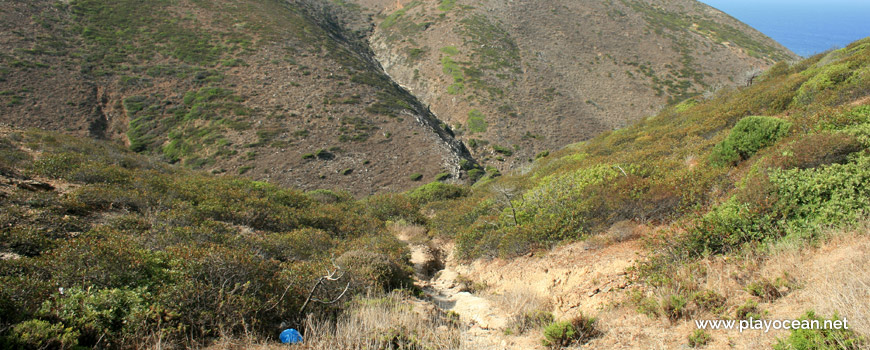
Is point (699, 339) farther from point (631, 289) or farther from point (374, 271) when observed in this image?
point (374, 271)

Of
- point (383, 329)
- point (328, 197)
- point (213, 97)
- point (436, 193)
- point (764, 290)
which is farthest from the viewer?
point (213, 97)

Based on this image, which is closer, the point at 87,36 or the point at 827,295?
the point at 827,295

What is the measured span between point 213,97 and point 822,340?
1282 inches

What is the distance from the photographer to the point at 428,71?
143 feet

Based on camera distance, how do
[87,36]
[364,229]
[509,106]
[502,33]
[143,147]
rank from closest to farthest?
[364,229] → [143,147] → [87,36] → [509,106] → [502,33]

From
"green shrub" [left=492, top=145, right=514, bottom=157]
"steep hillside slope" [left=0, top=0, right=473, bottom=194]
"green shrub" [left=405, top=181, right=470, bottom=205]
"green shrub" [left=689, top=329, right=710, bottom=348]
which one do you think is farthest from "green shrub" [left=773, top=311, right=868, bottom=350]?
"green shrub" [left=492, top=145, right=514, bottom=157]

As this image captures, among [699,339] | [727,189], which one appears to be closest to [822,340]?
[699,339]

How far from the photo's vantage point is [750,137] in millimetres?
6910

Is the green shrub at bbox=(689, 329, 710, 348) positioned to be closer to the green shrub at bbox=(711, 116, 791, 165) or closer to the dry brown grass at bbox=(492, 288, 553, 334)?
the dry brown grass at bbox=(492, 288, 553, 334)

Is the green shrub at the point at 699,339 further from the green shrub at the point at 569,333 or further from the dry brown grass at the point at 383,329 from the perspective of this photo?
the dry brown grass at the point at 383,329

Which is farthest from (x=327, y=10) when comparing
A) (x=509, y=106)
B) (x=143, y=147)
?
(x=143, y=147)

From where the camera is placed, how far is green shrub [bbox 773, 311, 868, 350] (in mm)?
2371

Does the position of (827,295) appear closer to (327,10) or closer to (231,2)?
(231,2)

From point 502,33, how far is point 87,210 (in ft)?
158
